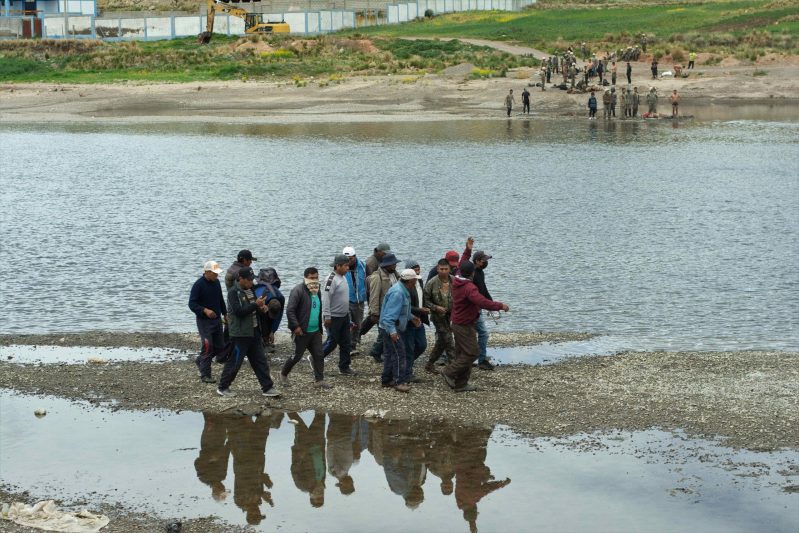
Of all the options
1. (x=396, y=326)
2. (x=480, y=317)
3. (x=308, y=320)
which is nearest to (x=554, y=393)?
(x=480, y=317)

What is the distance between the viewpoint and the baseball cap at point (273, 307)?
15227 millimetres

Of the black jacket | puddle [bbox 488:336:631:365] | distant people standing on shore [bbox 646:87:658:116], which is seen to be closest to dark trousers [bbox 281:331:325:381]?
the black jacket

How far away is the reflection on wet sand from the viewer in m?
12.3

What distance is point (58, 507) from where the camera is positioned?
38.7ft

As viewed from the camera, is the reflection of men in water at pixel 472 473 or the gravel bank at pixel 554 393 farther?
the gravel bank at pixel 554 393

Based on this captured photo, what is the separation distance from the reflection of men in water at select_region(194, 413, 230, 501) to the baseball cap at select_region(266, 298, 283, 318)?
1.59 meters

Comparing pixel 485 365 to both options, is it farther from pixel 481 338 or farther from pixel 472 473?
pixel 472 473

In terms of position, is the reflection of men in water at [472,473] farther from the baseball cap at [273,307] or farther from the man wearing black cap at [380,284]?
the baseball cap at [273,307]

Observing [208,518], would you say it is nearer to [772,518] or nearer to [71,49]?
[772,518]

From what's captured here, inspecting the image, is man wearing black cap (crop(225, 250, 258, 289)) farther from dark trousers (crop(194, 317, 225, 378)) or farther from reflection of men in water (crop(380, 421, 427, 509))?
reflection of men in water (crop(380, 421, 427, 509))

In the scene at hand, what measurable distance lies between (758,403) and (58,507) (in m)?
8.30

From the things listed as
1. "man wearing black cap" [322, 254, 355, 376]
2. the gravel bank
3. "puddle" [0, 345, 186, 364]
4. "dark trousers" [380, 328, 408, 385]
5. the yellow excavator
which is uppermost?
the yellow excavator

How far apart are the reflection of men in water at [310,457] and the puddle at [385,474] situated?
0.02m

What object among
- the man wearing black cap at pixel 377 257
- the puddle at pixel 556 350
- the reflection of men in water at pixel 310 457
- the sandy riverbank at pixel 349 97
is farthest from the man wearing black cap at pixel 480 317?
the sandy riverbank at pixel 349 97
